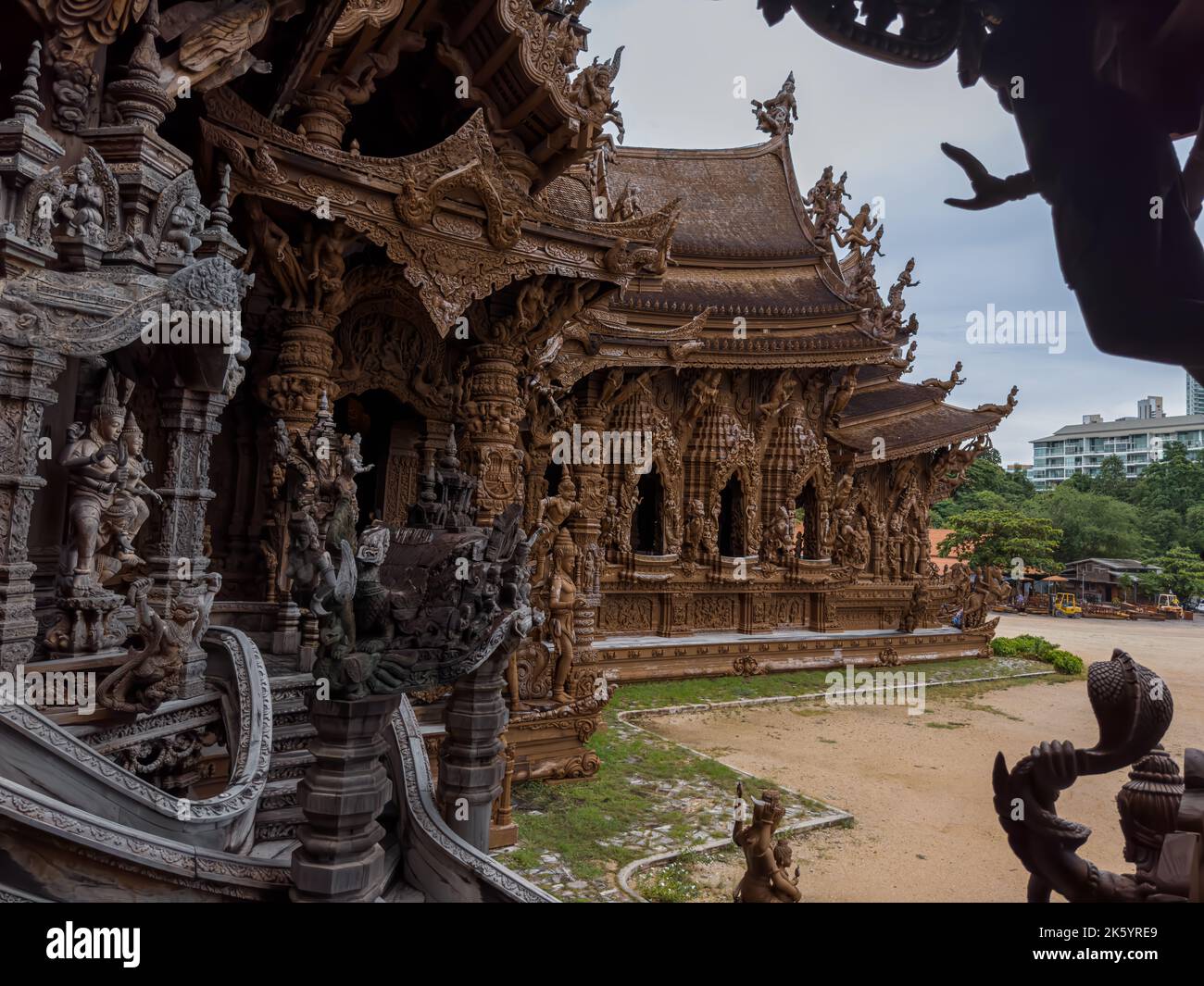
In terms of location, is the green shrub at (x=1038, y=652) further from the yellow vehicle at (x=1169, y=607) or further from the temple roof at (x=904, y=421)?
the temple roof at (x=904, y=421)

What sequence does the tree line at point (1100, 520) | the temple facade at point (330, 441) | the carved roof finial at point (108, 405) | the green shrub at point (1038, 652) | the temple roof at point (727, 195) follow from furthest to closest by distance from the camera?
the temple roof at point (727, 195), the green shrub at point (1038, 652), the carved roof finial at point (108, 405), the temple facade at point (330, 441), the tree line at point (1100, 520)

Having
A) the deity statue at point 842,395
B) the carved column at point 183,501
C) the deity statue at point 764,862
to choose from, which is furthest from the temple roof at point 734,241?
the deity statue at point 764,862

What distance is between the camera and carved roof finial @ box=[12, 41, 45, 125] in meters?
4.06

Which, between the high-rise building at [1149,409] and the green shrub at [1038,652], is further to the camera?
the green shrub at [1038,652]

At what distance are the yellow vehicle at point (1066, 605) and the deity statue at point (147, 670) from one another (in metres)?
27.1

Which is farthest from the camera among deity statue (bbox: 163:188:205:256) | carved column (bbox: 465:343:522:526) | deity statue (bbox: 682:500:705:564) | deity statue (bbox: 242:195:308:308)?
deity statue (bbox: 682:500:705:564)

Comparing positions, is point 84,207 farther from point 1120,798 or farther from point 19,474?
point 1120,798

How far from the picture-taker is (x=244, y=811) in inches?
171

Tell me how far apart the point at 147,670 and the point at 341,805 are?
6.06ft

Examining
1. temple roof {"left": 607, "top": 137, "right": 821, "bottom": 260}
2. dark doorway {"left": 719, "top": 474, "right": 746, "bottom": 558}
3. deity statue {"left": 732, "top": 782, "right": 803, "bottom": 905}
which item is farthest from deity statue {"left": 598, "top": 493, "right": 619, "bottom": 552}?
deity statue {"left": 732, "top": 782, "right": 803, "bottom": 905}

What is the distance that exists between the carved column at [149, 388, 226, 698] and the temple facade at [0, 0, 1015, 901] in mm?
28

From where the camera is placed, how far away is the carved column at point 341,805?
365 centimetres

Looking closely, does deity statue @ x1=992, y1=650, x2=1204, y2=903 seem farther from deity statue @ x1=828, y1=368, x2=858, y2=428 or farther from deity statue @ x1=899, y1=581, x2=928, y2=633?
deity statue @ x1=899, y1=581, x2=928, y2=633

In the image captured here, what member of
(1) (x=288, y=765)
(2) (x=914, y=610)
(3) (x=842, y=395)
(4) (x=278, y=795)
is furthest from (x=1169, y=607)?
(4) (x=278, y=795)
